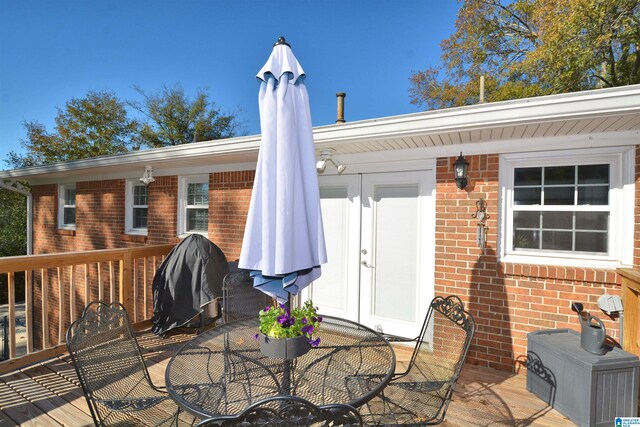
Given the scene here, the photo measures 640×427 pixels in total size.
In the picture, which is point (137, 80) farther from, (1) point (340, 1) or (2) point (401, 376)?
(2) point (401, 376)

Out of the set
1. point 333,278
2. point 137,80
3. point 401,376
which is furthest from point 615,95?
point 137,80

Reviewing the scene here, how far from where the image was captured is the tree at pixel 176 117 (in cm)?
1742

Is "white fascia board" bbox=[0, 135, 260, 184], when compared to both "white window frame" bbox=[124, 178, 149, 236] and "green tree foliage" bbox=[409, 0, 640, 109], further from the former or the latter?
"green tree foliage" bbox=[409, 0, 640, 109]

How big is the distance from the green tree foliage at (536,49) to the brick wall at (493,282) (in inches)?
304

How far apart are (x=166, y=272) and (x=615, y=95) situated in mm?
4722

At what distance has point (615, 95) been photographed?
7.65ft

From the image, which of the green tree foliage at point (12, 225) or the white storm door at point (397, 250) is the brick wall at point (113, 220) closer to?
the white storm door at point (397, 250)

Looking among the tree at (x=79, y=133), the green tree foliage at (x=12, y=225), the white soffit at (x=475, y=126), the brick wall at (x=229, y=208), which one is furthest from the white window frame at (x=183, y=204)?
the tree at (x=79, y=133)

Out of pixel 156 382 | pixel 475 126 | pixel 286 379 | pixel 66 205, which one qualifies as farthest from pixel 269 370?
pixel 66 205

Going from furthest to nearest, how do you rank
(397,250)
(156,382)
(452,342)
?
1. (397,250)
2. (156,382)
3. (452,342)

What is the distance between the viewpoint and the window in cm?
768

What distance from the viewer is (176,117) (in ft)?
58.3

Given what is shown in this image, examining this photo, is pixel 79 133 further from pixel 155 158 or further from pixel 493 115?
pixel 493 115

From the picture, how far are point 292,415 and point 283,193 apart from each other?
1.14 metres
